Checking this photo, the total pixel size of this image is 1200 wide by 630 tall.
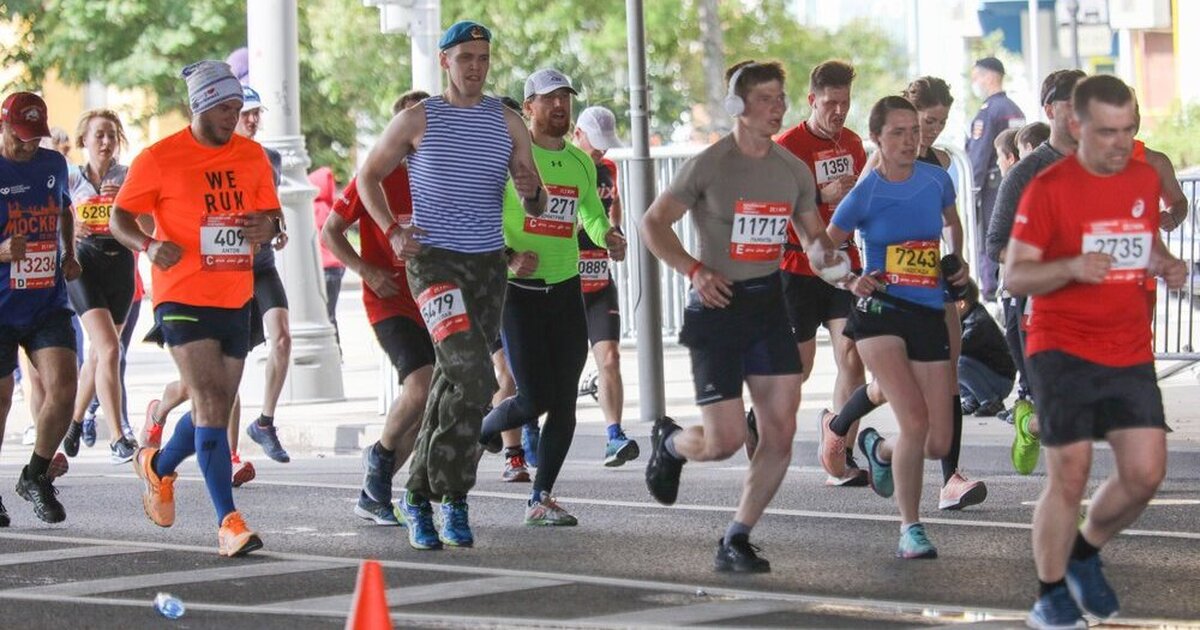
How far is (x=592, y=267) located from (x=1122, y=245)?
18.4ft

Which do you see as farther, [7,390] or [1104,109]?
[7,390]

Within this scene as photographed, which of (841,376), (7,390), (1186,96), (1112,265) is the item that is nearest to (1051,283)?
(1112,265)

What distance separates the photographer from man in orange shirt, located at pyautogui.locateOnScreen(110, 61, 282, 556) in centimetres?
976

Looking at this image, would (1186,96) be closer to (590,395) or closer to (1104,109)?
(590,395)

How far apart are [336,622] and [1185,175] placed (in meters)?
10.1

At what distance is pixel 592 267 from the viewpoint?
12.8m

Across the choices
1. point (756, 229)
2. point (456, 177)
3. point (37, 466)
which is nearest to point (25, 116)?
point (37, 466)

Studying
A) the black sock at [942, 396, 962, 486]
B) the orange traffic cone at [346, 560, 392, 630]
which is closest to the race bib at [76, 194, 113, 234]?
the black sock at [942, 396, 962, 486]

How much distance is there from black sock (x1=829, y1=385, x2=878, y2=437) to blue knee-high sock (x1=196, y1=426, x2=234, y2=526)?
2.84 m

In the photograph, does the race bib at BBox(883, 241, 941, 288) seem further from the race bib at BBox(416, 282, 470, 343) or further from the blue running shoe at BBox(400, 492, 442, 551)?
the blue running shoe at BBox(400, 492, 442, 551)

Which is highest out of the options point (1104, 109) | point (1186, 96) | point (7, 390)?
point (1186, 96)

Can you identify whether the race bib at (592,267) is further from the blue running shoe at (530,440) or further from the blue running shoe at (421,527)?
the blue running shoe at (421,527)

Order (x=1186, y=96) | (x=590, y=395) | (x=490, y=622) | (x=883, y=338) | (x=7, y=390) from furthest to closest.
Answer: (x=1186, y=96) < (x=590, y=395) < (x=7, y=390) < (x=883, y=338) < (x=490, y=622)

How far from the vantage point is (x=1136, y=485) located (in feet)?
24.5
